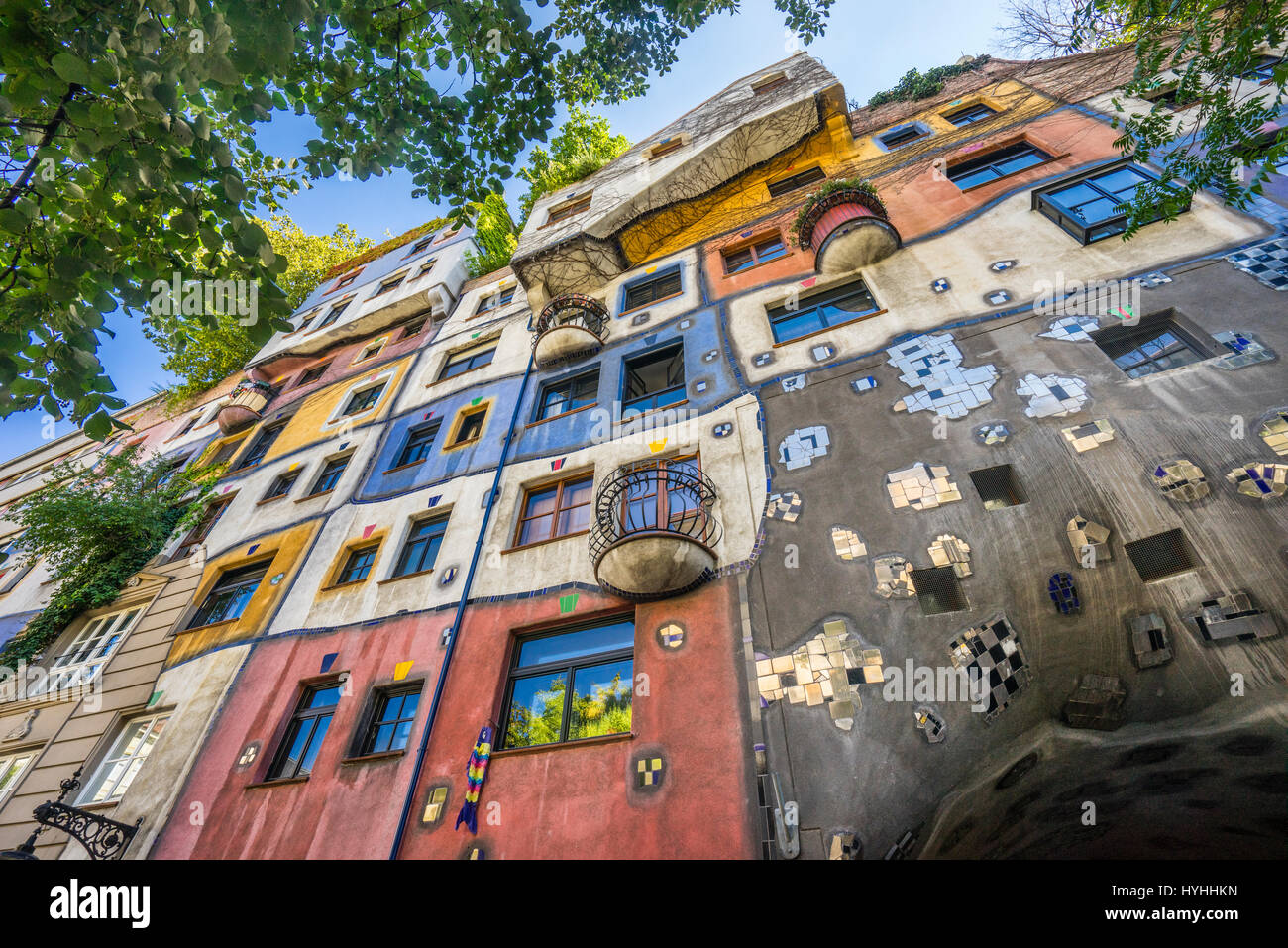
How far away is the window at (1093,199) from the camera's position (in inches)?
299

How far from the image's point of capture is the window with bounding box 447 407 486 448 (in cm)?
1138

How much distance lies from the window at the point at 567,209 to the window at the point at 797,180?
5.15 meters

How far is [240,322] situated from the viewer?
4387mm

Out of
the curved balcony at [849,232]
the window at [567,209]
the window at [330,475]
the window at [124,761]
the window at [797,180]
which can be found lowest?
the window at [124,761]

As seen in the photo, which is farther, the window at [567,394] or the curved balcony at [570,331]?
the curved balcony at [570,331]

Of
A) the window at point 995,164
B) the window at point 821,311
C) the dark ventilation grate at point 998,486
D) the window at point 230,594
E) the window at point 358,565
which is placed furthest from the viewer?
the window at point 230,594

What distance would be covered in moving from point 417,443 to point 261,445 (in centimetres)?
671

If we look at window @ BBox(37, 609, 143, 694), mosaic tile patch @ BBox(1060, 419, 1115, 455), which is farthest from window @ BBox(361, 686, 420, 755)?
mosaic tile patch @ BBox(1060, 419, 1115, 455)

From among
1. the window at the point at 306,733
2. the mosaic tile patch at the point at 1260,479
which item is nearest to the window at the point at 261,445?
the window at the point at 306,733

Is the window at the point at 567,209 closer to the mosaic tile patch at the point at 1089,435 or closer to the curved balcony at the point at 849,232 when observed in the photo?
the curved balcony at the point at 849,232

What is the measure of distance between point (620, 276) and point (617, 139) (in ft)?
31.2

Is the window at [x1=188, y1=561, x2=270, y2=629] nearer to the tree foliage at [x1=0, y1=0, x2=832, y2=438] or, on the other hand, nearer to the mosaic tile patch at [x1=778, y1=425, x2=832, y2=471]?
the tree foliage at [x1=0, y1=0, x2=832, y2=438]

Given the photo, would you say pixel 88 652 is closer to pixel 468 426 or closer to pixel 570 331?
pixel 468 426

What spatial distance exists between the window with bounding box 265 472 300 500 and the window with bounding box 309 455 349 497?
702 millimetres
